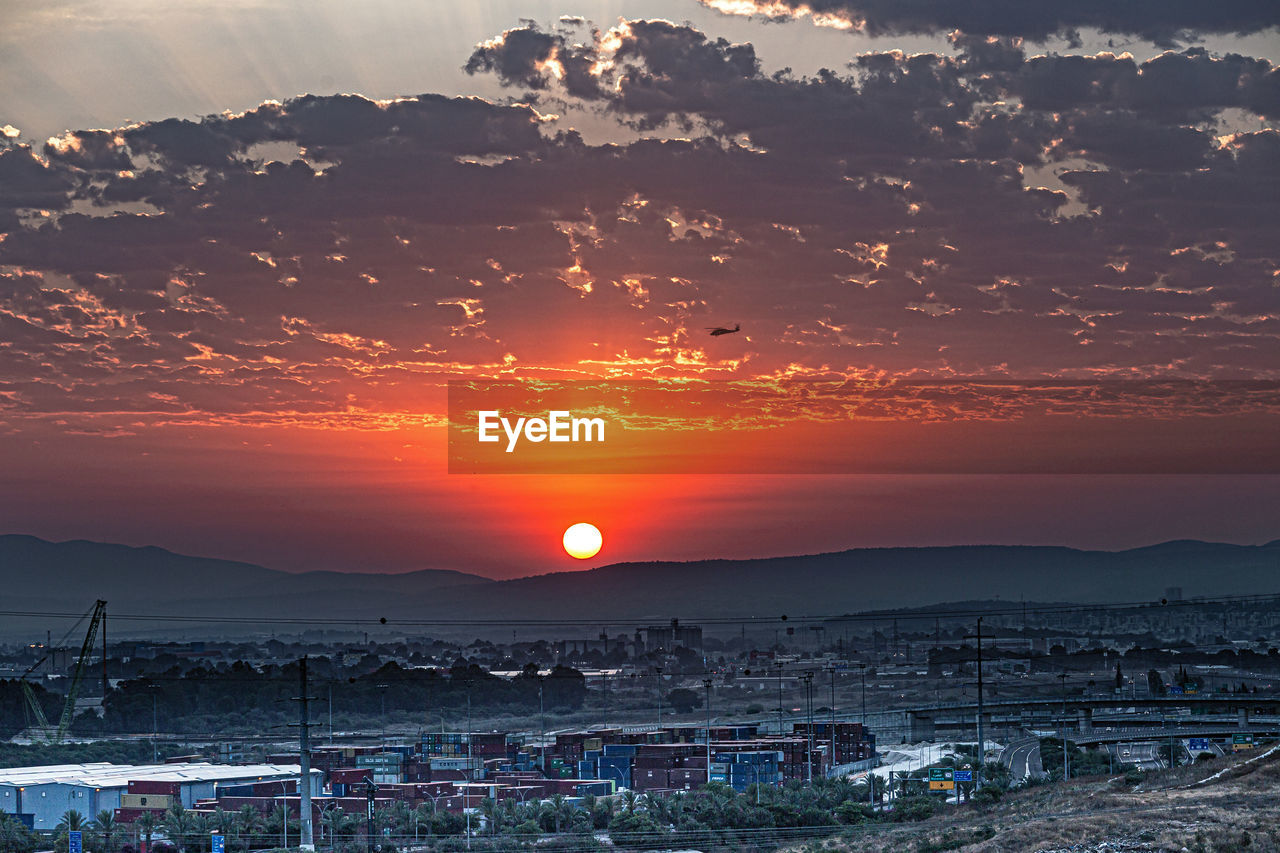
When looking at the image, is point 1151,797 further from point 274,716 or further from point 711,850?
point 274,716

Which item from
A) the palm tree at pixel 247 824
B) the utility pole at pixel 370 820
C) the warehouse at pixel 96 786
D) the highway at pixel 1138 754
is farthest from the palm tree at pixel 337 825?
the highway at pixel 1138 754

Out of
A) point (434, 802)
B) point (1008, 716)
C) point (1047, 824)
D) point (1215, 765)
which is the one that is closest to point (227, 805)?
point (434, 802)

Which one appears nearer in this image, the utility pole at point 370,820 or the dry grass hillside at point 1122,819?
the dry grass hillside at point 1122,819

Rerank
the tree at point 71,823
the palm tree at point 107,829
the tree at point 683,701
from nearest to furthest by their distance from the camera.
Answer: the palm tree at point 107,829 < the tree at point 71,823 < the tree at point 683,701

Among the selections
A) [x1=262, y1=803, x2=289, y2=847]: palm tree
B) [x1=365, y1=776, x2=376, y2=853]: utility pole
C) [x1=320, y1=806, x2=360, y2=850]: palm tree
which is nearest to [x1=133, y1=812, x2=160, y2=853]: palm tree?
[x1=262, y1=803, x2=289, y2=847]: palm tree

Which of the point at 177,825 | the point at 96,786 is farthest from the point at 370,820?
the point at 96,786

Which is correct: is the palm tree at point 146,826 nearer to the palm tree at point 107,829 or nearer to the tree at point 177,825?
the tree at point 177,825

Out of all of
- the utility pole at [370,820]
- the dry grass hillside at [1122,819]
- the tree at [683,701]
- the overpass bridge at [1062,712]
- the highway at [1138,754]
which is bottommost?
the tree at [683,701]
